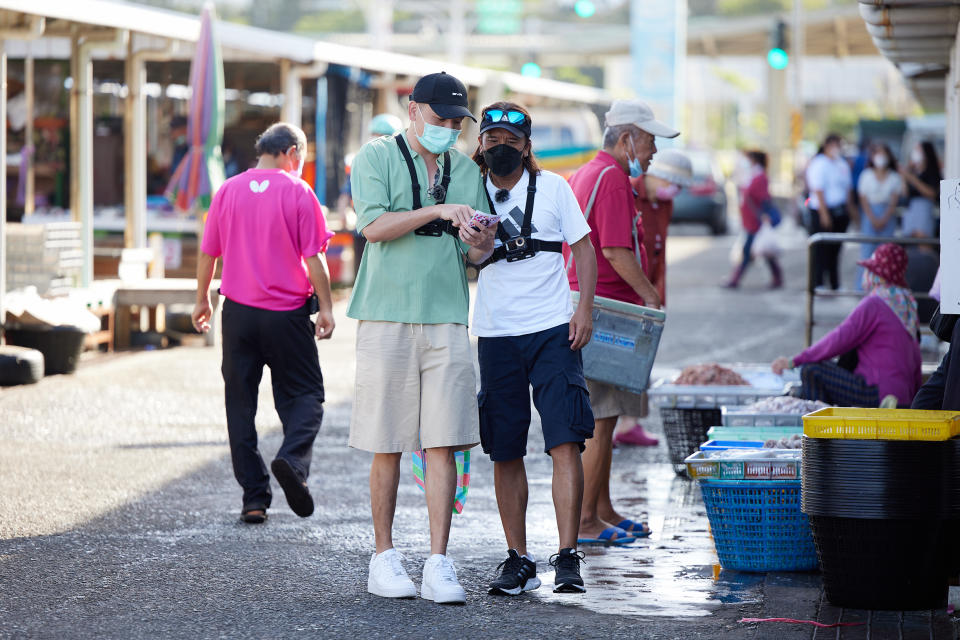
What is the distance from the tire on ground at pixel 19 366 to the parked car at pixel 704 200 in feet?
69.4

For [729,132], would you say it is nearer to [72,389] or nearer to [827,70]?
[827,70]

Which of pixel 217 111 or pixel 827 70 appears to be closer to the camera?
pixel 217 111

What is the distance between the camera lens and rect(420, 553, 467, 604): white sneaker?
5.57m

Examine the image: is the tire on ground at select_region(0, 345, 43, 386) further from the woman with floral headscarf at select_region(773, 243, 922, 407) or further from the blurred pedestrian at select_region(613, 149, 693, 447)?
the woman with floral headscarf at select_region(773, 243, 922, 407)

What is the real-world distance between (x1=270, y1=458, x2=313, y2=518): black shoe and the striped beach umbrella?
21.7 ft

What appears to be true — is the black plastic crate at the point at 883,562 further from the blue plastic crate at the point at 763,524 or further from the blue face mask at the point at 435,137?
the blue face mask at the point at 435,137

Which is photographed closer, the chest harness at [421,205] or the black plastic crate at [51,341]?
the chest harness at [421,205]

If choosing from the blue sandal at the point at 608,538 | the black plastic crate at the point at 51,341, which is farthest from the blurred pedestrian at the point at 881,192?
the blue sandal at the point at 608,538

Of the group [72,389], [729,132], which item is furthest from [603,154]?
[729,132]

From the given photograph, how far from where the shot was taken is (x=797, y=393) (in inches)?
316

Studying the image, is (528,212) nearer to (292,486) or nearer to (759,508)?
(759,508)

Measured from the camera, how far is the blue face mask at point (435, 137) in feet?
18.5

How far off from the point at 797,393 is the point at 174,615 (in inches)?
154

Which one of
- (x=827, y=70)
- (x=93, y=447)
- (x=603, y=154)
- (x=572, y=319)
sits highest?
(x=827, y=70)
